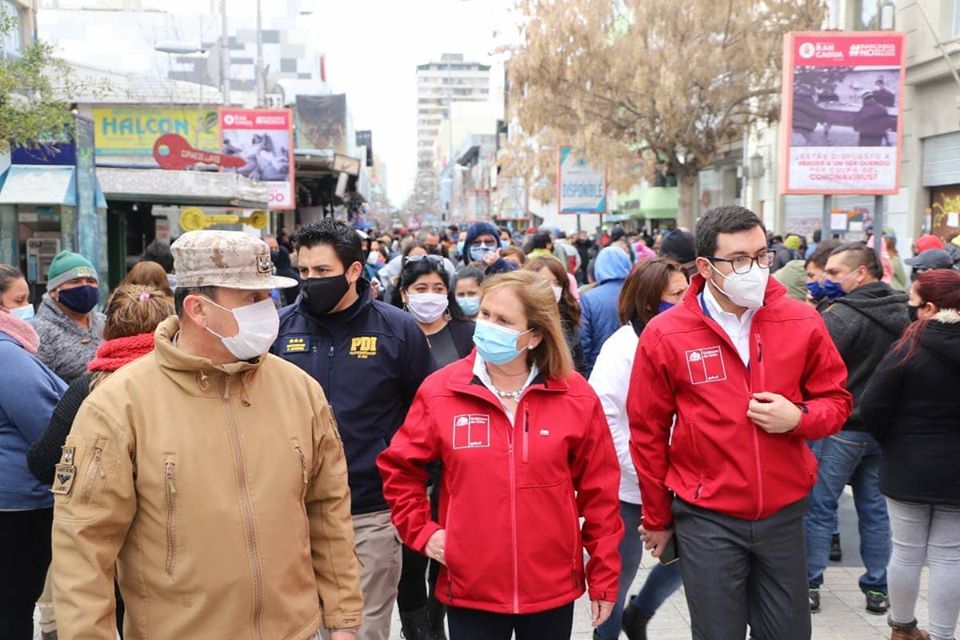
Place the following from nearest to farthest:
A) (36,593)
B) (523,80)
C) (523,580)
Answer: (523,580), (36,593), (523,80)

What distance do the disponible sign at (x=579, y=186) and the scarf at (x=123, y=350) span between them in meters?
24.2

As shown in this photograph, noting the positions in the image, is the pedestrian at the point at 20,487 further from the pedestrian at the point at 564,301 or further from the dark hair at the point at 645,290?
the pedestrian at the point at 564,301

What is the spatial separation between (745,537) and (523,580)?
90 centimetres

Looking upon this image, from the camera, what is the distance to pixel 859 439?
5262 mm

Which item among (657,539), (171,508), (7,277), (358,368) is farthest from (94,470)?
(7,277)

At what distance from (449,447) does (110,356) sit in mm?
1365

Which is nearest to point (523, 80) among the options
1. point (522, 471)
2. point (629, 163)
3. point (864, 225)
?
point (629, 163)

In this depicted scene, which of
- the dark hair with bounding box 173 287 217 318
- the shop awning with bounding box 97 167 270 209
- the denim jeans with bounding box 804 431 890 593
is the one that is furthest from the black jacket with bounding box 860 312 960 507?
the shop awning with bounding box 97 167 270 209

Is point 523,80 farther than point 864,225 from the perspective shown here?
Yes

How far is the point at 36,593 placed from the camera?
4.04m

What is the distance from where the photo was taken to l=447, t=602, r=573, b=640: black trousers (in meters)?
3.21

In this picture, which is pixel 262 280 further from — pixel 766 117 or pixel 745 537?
pixel 766 117

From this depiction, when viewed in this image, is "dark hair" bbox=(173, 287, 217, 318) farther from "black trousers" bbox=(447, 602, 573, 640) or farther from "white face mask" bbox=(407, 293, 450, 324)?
"white face mask" bbox=(407, 293, 450, 324)

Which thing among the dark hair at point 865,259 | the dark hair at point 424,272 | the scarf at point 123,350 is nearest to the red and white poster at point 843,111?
the dark hair at point 865,259
